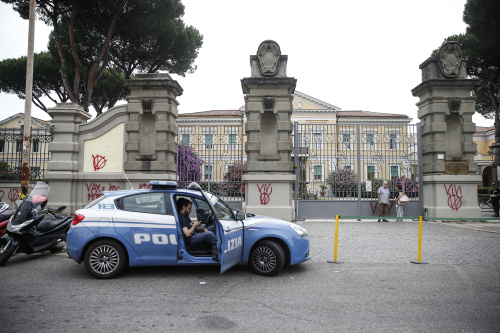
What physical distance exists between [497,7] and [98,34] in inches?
888

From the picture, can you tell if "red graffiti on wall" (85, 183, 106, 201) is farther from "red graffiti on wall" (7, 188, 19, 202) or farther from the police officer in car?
the police officer in car

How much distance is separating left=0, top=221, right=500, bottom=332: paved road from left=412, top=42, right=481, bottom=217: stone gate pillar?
535 cm

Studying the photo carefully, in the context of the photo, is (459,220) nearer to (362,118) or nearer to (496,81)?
(496,81)

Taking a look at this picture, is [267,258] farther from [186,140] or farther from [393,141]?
[393,141]

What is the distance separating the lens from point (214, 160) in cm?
1252

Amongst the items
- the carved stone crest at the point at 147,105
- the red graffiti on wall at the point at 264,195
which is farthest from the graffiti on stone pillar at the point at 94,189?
the red graffiti on wall at the point at 264,195

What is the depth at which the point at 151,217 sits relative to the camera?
5.60 meters

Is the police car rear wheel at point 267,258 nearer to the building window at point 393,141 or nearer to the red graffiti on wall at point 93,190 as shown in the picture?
the red graffiti on wall at point 93,190

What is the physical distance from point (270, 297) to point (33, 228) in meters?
5.20

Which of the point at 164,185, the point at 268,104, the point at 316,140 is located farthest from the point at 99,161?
the point at 316,140

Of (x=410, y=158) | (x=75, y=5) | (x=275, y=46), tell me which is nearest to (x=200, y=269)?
(x=275, y=46)

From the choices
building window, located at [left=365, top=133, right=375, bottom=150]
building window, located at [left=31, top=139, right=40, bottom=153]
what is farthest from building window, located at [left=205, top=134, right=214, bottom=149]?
building window, located at [left=31, top=139, right=40, bottom=153]

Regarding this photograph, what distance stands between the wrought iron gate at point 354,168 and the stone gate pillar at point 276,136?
723mm

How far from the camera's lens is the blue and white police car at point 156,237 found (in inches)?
218
